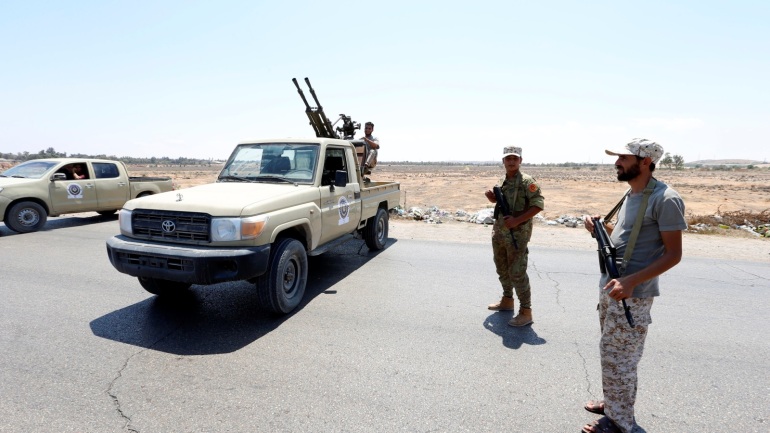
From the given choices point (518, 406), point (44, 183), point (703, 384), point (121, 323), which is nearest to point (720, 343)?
point (703, 384)

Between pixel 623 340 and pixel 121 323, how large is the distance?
4.49 m

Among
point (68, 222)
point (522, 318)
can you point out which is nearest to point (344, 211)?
point (522, 318)

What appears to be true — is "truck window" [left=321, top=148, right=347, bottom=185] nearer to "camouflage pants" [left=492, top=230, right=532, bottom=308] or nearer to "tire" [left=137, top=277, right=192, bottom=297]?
"tire" [left=137, top=277, right=192, bottom=297]

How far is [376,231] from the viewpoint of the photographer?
294 inches

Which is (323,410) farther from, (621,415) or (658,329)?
(658,329)

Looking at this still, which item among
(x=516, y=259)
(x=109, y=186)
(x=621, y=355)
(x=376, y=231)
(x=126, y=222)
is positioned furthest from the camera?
(x=109, y=186)

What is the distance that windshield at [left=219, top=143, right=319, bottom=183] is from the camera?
5309mm

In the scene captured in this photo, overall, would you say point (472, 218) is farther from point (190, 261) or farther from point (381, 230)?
point (190, 261)

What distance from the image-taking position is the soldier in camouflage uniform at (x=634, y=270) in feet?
7.56

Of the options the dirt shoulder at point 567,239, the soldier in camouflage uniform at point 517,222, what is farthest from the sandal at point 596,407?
the dirt shoulder at point 567,239

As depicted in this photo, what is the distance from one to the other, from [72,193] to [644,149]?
11.7 metres

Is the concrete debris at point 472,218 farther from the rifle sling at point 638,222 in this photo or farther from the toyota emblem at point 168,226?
the rifle sling at point 638,222

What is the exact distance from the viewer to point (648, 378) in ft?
10.7

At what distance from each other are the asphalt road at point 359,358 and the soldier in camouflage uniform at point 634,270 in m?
0.37
